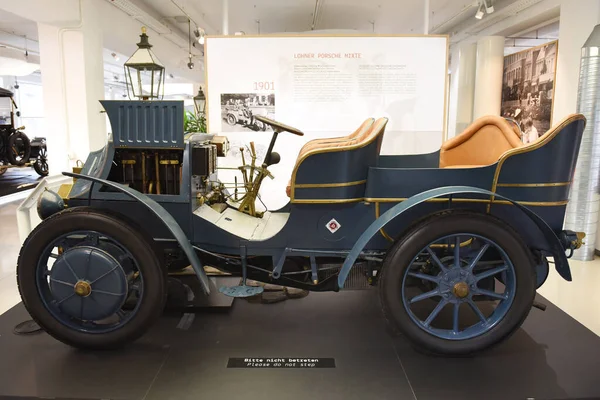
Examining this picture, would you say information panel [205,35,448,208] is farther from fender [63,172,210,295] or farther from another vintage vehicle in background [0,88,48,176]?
another vintage vehicle in background [0,88,48,176]

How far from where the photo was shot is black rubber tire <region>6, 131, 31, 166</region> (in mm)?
8742

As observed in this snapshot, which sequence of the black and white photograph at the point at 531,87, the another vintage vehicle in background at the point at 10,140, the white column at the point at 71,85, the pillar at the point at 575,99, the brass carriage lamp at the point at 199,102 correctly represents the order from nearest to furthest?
1. the pillar at the point at 575,99
2. the black and white photograph at the point at 531,87
3. the white column at the point at 71,85
4. the brass carriage lamp at the point at 199,102
5. the another vintage vehicle in background at the point at 10,140

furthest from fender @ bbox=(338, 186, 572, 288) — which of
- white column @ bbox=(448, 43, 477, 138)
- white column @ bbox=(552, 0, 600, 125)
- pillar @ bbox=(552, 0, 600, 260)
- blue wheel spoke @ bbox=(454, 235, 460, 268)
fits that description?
white column @ bbox=(448, 43, 477, 138)

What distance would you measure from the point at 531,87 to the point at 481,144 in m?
3.46

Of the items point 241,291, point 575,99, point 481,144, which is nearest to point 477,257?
point 481,144

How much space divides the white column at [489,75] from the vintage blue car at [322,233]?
407cm

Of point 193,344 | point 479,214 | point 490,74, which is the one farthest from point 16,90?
point 479,214

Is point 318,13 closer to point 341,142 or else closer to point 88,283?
point 341,142

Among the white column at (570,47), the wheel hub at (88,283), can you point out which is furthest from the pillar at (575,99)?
the wheel hub at (88,283)

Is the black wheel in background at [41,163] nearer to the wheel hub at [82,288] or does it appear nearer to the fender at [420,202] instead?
the wheel hub at [82,288]

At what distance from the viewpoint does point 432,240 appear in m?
2.06

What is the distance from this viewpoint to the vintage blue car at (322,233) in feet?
6.82

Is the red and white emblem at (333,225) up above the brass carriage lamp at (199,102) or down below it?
below

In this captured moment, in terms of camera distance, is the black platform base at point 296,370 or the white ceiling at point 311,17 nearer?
the black platform base at point 296,370
